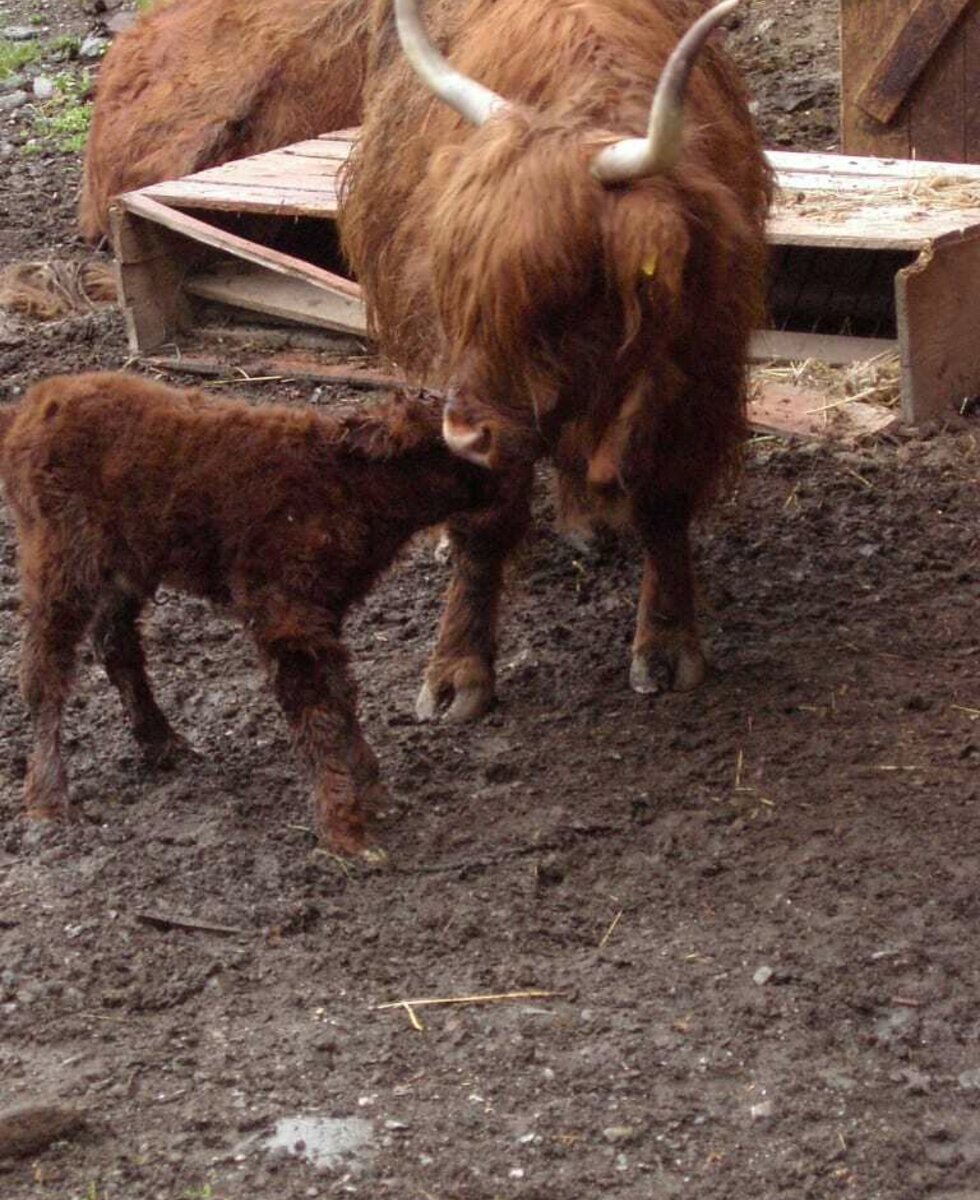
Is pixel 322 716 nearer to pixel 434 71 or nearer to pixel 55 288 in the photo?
pixel 434 71

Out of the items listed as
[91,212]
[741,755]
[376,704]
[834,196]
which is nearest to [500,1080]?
[741,755]

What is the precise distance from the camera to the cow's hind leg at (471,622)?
4941 mm

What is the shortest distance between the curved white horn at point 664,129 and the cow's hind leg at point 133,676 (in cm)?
144

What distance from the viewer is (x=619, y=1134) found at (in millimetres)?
3244

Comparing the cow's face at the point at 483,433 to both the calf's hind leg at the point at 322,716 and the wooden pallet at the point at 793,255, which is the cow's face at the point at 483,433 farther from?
the wooden pallet at the point at 793,255

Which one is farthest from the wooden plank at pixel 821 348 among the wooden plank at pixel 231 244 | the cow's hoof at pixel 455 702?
the cow's hoof at pixel 455 702

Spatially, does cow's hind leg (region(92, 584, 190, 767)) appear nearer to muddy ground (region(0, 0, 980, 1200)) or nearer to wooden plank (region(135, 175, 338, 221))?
muddy ground (region(0, 0, 980, 1200))

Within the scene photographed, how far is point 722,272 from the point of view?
4211 mm

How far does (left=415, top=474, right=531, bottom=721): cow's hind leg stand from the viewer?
4941 millimetres

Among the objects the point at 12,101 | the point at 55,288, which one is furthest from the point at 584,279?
the point at 12,101

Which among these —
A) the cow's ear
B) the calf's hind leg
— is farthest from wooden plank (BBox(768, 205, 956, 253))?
the calf's hind leg

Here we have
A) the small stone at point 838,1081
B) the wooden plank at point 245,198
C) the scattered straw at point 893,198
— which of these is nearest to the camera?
the small stone at point 838,1081

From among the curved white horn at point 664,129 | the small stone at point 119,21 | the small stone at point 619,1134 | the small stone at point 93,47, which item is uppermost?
the curved white horn at point 664,129

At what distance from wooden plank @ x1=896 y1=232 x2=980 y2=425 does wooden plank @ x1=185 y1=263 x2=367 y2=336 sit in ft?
6.60
